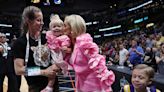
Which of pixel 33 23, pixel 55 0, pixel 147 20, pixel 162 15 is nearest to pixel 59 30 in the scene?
pixel 33 23

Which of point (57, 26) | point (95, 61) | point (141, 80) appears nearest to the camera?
point (95, 61)

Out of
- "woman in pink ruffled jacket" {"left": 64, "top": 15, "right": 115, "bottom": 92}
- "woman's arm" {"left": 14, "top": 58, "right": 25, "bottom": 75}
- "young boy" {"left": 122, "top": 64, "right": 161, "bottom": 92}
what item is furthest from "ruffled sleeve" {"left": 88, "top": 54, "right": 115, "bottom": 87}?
"woman's arm" {"left": 14, "top": 58, "right": 25, "bottom": 75}

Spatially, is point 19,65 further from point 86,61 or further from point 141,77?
point 141,77

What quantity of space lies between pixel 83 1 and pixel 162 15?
13694mm

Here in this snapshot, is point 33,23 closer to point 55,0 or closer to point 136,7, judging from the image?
point 55,0

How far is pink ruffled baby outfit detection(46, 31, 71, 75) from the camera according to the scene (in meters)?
3.04

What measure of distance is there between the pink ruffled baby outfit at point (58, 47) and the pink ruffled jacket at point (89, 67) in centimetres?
9

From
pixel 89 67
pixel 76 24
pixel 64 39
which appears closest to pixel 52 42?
pixel 64 39

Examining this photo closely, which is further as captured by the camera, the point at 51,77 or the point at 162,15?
the point at 162,15

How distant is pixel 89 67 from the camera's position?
296 centimetres

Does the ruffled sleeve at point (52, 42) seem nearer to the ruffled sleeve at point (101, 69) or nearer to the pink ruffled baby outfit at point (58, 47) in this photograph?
the pink ruffled baby outfit at point (58, 47)

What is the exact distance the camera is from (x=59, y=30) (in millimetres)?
3158

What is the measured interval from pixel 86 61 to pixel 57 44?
337 millimetres

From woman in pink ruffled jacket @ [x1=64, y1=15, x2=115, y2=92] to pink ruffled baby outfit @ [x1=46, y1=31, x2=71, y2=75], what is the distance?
71 millimetres
